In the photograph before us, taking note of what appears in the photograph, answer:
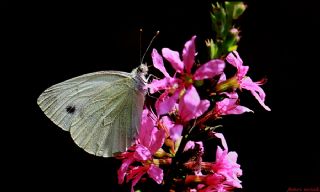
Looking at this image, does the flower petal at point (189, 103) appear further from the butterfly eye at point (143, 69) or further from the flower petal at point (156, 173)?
the butterfly eye at point (143, 69)

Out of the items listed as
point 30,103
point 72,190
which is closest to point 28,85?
point 30,103

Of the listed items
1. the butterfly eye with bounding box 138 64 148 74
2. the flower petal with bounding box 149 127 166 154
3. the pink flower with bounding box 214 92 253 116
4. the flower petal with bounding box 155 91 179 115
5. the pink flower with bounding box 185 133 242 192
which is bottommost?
the pink flower with bounding box 185 133 242 192

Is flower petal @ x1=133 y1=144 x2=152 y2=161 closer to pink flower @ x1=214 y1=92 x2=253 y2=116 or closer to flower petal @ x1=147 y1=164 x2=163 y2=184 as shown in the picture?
flower petal @ x1=147 y1=164 x2=163 y2=184

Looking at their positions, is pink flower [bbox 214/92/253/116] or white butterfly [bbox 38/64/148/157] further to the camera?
white butterfly [bbox 38/64/148/157]

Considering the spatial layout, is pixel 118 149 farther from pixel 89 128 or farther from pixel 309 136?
pixel 309 136

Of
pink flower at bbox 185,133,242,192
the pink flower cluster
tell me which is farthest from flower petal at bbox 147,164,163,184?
pink flower at bbox 185,133,242,192

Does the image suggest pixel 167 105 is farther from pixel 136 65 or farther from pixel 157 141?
pixel 136 65
